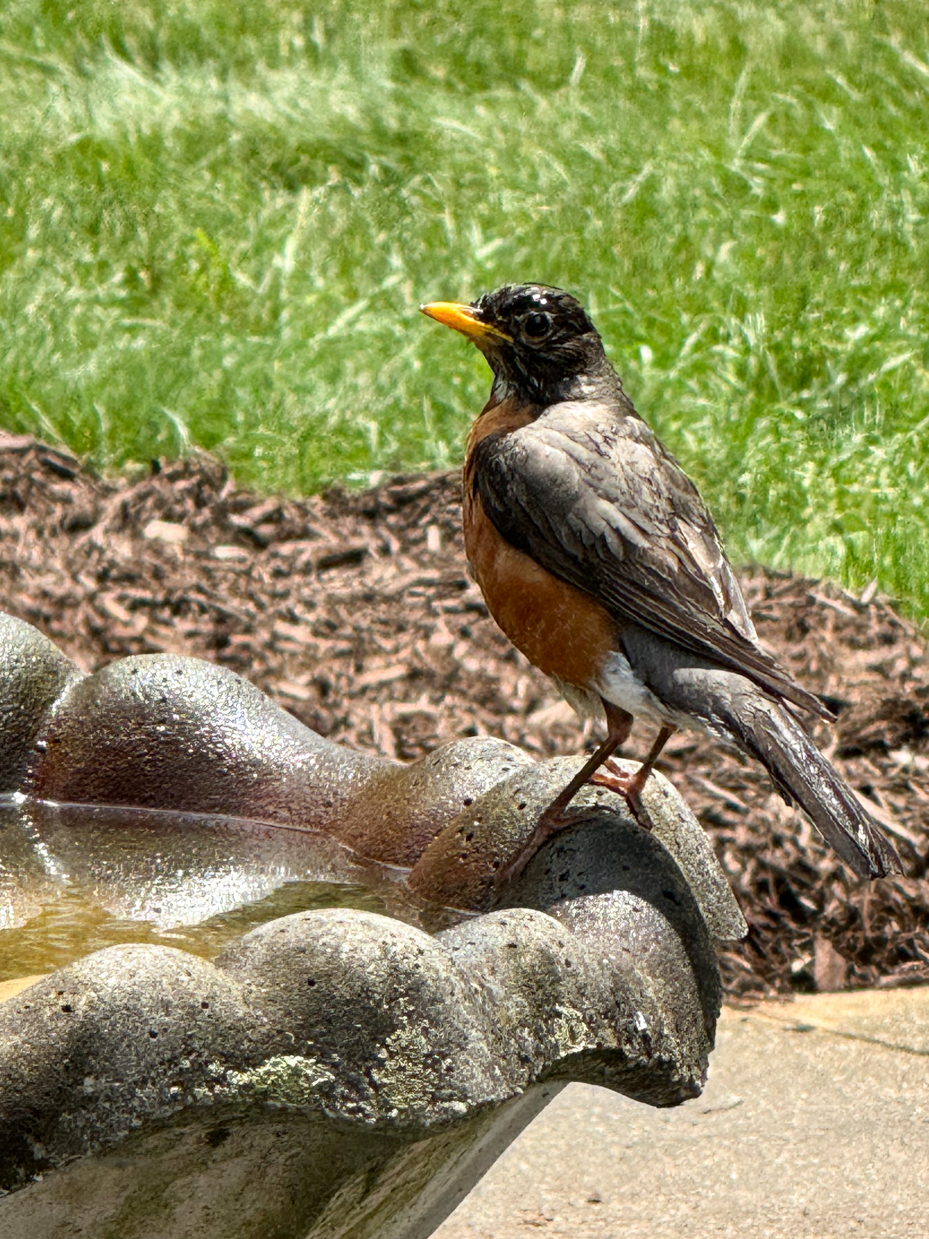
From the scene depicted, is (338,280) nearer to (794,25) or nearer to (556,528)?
(794,25)

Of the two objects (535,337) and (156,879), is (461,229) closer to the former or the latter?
(535,337)

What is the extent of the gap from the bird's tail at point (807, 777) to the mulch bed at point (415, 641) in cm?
179

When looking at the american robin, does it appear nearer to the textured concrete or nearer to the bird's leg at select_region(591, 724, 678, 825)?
the bird's leg at select_region(591, 724, 678, 825)

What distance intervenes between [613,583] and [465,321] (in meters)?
0.73

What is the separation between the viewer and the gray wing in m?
3.12

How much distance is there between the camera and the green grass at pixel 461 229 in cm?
643

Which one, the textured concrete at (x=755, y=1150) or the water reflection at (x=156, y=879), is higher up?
the water reflection at (x=156, y=879)

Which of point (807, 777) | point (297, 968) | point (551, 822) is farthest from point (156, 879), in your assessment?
point (297, 968)

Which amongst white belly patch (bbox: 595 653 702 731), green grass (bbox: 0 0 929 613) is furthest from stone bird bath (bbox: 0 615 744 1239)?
green grass (bbox: 0 0 929 613)

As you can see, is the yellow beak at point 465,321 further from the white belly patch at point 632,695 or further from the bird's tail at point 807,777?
the bird's tail at point 807,777

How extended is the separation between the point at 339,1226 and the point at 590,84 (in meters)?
7.19

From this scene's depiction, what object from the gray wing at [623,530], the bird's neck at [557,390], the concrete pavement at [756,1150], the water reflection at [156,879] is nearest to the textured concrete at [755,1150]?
the concrete pavement at [756,1150]

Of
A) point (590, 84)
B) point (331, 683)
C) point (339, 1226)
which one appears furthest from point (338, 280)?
point (339, 1226)

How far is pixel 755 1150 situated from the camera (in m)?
4.07
